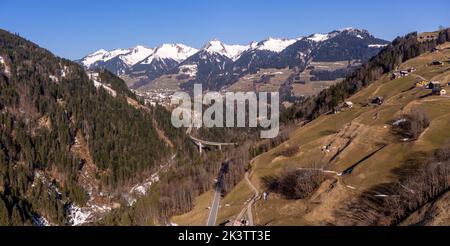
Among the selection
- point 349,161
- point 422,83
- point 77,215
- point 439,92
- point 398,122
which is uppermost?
point 422,83

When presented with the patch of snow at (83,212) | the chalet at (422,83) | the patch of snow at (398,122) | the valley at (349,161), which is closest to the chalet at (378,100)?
the valley at (349,161)

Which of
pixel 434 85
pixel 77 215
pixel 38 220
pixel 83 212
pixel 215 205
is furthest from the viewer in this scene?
pixel 83 212

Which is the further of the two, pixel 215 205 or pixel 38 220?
pixel 38 220

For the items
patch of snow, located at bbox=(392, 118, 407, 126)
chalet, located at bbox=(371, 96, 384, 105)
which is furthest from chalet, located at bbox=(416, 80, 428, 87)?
patch of snow, located at bbox=(392, 118, 407, 126)

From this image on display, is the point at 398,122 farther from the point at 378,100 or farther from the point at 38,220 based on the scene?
the point at 38,220

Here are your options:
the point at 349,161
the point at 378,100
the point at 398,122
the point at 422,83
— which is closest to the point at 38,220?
the point at 349,161

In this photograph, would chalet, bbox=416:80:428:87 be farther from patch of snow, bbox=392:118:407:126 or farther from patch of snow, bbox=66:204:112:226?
patch of snow, bbox=66:204:112:226

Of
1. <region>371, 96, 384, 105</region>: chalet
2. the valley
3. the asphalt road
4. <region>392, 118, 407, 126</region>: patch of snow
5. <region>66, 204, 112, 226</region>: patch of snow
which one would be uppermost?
<region>371, 96, 384, 105</region>: chalet

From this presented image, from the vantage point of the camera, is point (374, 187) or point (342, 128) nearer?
point (374, 187)

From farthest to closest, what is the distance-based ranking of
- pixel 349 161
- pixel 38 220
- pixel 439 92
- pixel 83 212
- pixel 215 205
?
pixel 83 212, pixel 38 220, pixel 439 92, pixel 215 205, pixel 349 161
